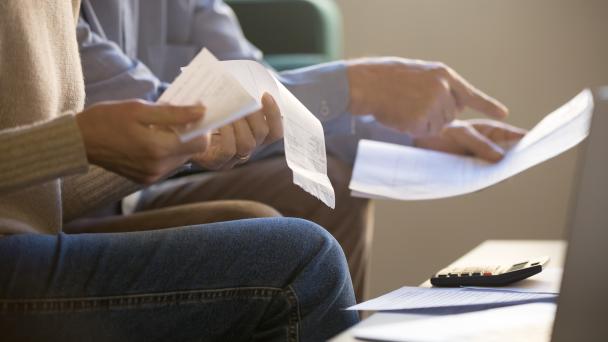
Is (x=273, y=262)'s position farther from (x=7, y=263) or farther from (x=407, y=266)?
(x=407, y=266)

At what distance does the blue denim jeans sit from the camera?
70 centimetres

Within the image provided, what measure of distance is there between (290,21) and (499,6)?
61cm

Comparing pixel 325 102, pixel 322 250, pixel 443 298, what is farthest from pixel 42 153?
pixel 325 102

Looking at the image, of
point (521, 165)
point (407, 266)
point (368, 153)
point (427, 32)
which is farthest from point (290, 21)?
point (521, 165)

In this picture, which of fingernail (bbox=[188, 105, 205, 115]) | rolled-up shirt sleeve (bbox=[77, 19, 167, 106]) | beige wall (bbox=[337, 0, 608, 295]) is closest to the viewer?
fingernail (bbox=[188, 105, 205, 115])

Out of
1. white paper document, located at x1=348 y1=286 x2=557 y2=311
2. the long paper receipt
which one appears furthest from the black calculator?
the long paper receipt

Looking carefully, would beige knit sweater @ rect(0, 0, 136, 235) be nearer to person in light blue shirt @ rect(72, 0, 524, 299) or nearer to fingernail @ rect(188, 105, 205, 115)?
fingernail @ rect(188, 105, 205, 115)

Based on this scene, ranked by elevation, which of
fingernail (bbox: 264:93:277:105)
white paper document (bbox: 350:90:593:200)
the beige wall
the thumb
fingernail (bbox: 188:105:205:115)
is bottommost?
the beige wall

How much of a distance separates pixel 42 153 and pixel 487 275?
1.37 ft

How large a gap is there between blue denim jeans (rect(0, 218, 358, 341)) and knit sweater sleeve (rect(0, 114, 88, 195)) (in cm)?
9

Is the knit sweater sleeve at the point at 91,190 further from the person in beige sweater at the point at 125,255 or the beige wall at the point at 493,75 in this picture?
the beige wall at the point at 493,75

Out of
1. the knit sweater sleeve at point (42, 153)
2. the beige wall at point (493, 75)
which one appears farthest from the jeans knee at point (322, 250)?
the beige wall at point (493, 75)

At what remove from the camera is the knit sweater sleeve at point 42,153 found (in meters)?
0.66

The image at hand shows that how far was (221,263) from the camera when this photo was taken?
752 mm
